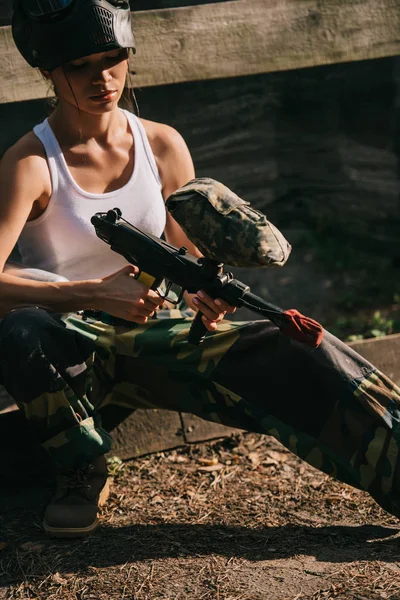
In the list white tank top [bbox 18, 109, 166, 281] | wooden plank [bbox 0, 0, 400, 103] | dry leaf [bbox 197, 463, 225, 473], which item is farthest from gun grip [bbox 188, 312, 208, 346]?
wooden plank [bbox 0, 0, 400, 103]

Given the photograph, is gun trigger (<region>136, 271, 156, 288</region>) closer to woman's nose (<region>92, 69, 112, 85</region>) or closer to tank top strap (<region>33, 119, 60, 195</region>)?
tank top strap (<region>33, 119, 60, 195</region>)

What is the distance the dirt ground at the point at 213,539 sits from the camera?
286 cm

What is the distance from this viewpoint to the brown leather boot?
3.18 metres

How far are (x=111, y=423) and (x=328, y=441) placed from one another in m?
1.00

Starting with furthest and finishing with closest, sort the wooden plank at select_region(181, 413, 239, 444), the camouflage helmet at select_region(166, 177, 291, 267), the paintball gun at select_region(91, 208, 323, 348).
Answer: the wooden plank at select_region(181, 413, 239, 444), the paintball gun at select_region(91, 208, 323, 348), the camouflage helmet at select_region(166, 177, 291, 267)

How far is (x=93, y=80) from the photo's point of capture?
10.4 feet

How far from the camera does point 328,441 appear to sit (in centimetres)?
318

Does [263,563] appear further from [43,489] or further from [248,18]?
[248,18]

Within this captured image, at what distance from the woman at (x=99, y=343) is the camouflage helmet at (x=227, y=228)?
12cm

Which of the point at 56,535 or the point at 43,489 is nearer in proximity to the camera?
A: the point at 56,535

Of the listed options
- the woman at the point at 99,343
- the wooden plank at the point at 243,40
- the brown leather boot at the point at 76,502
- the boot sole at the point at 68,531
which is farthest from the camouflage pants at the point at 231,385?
the wooden plank at the point at 243,40

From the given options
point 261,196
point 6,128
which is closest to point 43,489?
point 6,128

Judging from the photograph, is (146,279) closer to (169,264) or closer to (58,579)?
(169,264)

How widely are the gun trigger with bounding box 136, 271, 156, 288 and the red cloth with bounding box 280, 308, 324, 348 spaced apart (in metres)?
0.48
